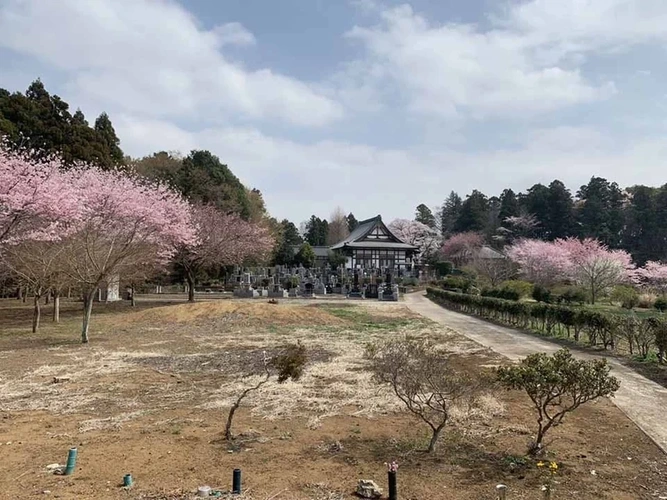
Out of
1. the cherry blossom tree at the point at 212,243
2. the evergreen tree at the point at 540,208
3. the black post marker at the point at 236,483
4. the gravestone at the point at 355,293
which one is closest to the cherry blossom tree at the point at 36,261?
the cherry blossom tree at the point at 212,243

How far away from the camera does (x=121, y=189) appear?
57.5ft

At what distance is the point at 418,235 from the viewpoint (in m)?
67.3

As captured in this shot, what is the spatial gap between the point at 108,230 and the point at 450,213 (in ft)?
232

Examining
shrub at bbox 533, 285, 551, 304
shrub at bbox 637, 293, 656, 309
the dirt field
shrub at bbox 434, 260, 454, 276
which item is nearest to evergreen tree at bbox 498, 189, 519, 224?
shrub at bbox 434, 260, 454, 276

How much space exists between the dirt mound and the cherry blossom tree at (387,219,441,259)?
47.0 m

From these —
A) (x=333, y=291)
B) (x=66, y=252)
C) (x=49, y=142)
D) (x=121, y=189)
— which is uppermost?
(x=49, y=142)

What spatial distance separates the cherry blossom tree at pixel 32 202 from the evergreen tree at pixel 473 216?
55336mm

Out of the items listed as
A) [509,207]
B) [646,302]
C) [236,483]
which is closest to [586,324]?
[236,483]

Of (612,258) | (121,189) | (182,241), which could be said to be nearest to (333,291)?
(182,241)

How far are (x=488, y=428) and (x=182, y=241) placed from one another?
70.3ft

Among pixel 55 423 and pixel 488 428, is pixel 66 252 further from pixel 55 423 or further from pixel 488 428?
pixel 488 428

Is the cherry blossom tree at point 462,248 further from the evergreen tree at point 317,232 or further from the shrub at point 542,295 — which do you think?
the shrub at point 542,295

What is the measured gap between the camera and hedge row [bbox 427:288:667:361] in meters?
10.8

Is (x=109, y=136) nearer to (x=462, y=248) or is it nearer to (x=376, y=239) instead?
(x=376, y=239)
